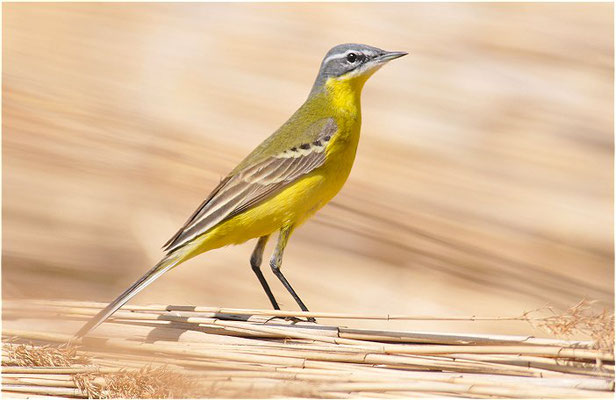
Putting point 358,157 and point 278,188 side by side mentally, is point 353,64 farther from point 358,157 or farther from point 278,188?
point 358,157

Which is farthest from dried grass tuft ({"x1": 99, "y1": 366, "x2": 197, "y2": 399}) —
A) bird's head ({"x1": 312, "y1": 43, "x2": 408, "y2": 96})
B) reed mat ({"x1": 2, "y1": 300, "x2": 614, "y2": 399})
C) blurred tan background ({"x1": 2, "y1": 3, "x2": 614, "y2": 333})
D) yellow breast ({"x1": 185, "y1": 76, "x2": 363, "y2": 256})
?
blurred tan background ({"x1": 2, "y1": 3, "x2": 614, "y2": 333})

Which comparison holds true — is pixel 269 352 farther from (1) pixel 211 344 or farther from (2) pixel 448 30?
(2) pixel 448 30

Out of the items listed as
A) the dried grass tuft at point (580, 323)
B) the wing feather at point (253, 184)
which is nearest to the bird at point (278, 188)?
the wing feather at point (253, 184)

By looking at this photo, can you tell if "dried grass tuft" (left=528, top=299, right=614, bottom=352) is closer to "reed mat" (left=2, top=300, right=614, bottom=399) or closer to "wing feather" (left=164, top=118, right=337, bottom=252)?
"reed mat" (left=2, top=300, right=614, bottom=399)

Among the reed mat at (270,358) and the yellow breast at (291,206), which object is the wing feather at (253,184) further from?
the reed mat at (270,358)

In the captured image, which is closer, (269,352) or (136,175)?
(269,352)

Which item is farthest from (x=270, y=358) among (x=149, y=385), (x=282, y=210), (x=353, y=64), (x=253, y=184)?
(x=353, y=64)

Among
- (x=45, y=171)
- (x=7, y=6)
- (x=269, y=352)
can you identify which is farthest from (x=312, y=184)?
(x=7, y=6)
